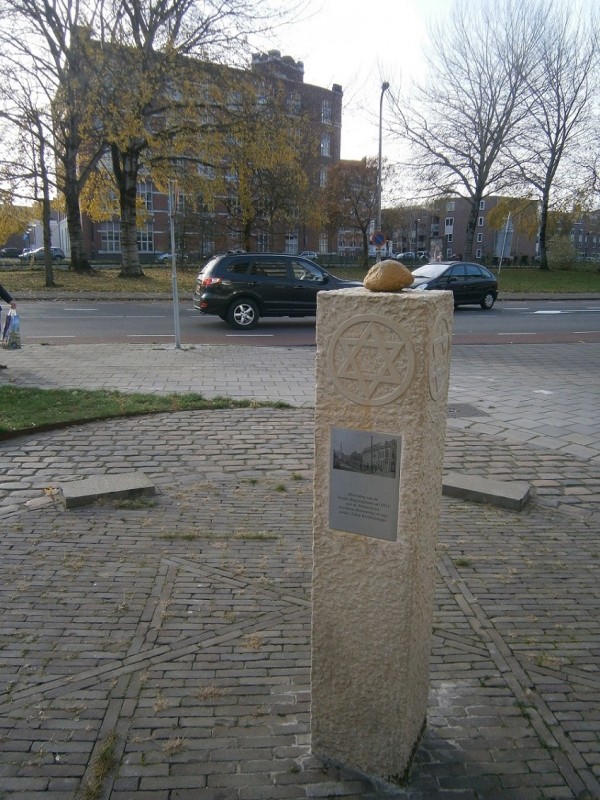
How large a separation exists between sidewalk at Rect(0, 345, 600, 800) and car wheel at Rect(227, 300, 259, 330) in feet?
31.1

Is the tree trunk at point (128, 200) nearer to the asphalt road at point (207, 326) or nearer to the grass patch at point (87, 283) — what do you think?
the grass patch at point (87, 283)

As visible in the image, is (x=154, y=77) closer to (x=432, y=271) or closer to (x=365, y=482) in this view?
(x=432, y=271)

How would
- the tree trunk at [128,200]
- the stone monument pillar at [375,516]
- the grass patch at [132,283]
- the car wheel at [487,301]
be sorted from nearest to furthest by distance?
the stone monument pillar at [375,516] → the car wheel at [487,301] → the grass patch at [132,283] → the tree trunk at [128,200]

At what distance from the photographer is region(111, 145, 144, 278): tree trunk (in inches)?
Answer: 1128

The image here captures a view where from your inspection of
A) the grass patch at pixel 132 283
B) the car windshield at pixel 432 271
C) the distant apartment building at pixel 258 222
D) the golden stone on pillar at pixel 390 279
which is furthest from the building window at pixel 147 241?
the golden stone on pillar at pixel 390 279

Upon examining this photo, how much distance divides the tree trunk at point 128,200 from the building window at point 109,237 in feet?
151

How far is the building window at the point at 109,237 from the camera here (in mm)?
73581

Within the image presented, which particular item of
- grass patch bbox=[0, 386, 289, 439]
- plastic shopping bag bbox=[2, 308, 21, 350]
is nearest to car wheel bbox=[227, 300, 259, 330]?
plastic shopping bag bbox=[2, 308, 21, 350]

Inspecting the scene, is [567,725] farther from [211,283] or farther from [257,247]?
[257,247]

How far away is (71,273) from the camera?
31.8m

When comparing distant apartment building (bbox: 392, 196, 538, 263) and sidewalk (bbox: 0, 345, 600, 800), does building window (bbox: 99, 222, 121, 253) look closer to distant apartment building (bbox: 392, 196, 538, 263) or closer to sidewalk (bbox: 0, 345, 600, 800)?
distant apartment building (bbox: 392, 196, 538, 263)

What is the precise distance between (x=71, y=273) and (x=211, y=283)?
727 inches

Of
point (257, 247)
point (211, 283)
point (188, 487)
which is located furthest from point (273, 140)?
point (257, 247)

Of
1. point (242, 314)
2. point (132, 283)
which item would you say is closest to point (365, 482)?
point (242, 314)
